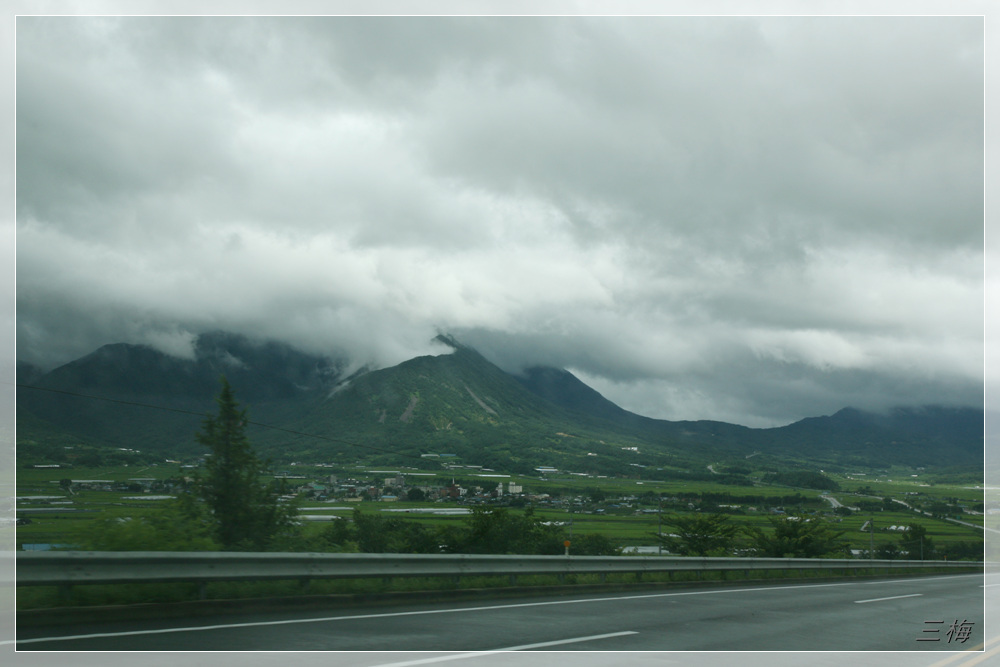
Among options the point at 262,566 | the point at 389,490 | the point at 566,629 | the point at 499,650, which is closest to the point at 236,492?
the point at 262,566

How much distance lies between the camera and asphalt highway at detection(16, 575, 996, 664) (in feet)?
26.3

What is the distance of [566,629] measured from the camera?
33.6 ft

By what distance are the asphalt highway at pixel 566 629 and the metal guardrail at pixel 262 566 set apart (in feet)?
1.88

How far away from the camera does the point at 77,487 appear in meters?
29.1

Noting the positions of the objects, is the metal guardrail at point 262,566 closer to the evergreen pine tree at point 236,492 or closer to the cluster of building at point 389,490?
the evergreen pine tree at point 236,492

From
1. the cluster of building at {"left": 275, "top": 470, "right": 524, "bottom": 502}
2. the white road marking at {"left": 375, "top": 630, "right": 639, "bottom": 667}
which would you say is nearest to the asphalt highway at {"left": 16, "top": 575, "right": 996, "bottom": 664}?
the white road marking at {"left": 375, "top": 630, "right": 639, "bottom": 667}

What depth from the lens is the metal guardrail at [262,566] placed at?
8422 mm

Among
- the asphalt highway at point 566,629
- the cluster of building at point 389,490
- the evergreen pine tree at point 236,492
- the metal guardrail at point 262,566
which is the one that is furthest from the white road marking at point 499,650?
the cluster of building at point 389,490

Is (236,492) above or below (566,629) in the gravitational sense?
above

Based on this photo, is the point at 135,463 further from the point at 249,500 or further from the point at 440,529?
the point at 249,500

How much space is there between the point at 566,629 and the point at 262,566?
4532 millimetres

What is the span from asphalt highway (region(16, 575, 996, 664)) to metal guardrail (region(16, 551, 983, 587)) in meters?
0.57

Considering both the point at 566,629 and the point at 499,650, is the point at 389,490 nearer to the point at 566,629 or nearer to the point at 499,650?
the point at 566,629

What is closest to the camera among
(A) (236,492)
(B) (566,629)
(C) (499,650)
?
(C) (499,650)
